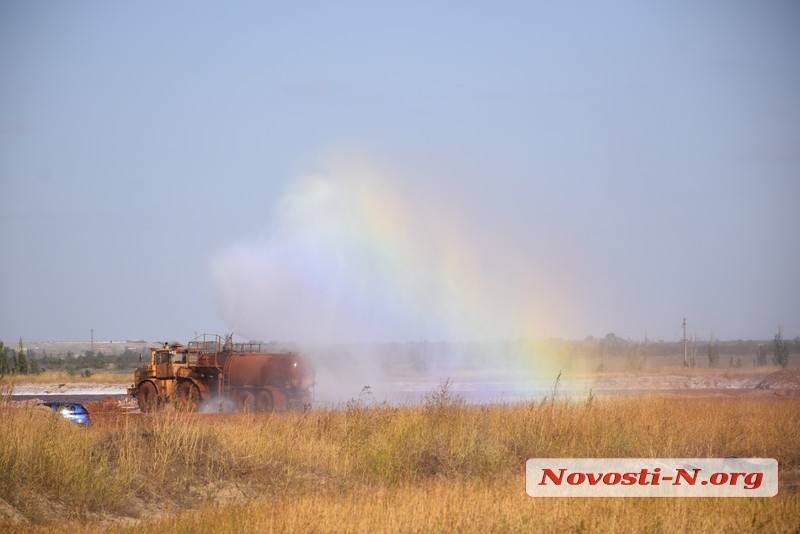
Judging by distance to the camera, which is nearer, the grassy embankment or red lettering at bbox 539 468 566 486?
the grassy embankment

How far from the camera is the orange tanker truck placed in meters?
47.7

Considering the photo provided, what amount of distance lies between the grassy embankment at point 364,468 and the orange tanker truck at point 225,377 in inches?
692

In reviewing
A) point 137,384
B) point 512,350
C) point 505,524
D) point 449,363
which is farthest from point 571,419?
point 449,363

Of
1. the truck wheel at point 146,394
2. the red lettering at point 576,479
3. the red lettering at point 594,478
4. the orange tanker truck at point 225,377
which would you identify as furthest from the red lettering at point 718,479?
the truck wheel at point 146,394

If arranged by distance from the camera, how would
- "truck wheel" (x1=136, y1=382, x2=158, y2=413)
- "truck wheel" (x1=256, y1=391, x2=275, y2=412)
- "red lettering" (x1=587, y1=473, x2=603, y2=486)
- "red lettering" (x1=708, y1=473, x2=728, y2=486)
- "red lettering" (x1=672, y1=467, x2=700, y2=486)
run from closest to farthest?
"red lettering" (x1=672, y1=467, x2=700, y2=486) < "red lettering" (x1=708, y1=473, x2=728, y2=486) < "red lettering" (x1=587, y1=473, x2=603, y2=486) < "truck wheel" (x1=256, y1=391, x2=275, y2=412) < "truck wheel" (x1=136, y1=382, x2=158, y2=413)

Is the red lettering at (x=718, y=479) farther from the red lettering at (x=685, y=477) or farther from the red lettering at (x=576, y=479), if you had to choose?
the red lettering at (x=576, y=479)

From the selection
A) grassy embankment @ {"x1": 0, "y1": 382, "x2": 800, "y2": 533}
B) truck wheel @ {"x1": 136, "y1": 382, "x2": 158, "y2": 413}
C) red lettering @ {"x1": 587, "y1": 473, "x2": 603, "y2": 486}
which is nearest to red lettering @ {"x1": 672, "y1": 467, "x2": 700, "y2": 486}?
red lettering @ {"x1": 587, "y1": 473, "x2": 603, "y2": 486}

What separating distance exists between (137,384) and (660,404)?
28803 millimetres

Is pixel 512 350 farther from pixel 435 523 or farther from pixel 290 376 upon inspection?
pixel 435 523

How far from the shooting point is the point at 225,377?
47812 mm

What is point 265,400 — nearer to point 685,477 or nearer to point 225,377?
point 225,377

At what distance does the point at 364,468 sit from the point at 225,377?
84.0ft

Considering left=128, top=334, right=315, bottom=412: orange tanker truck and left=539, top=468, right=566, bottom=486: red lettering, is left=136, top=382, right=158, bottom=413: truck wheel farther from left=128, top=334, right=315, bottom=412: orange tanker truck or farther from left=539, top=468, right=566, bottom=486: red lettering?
left=539, top=468, right=566, bottom=486: red lettering

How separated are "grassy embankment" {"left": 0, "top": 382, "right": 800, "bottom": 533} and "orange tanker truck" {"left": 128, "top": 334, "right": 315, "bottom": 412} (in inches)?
692
